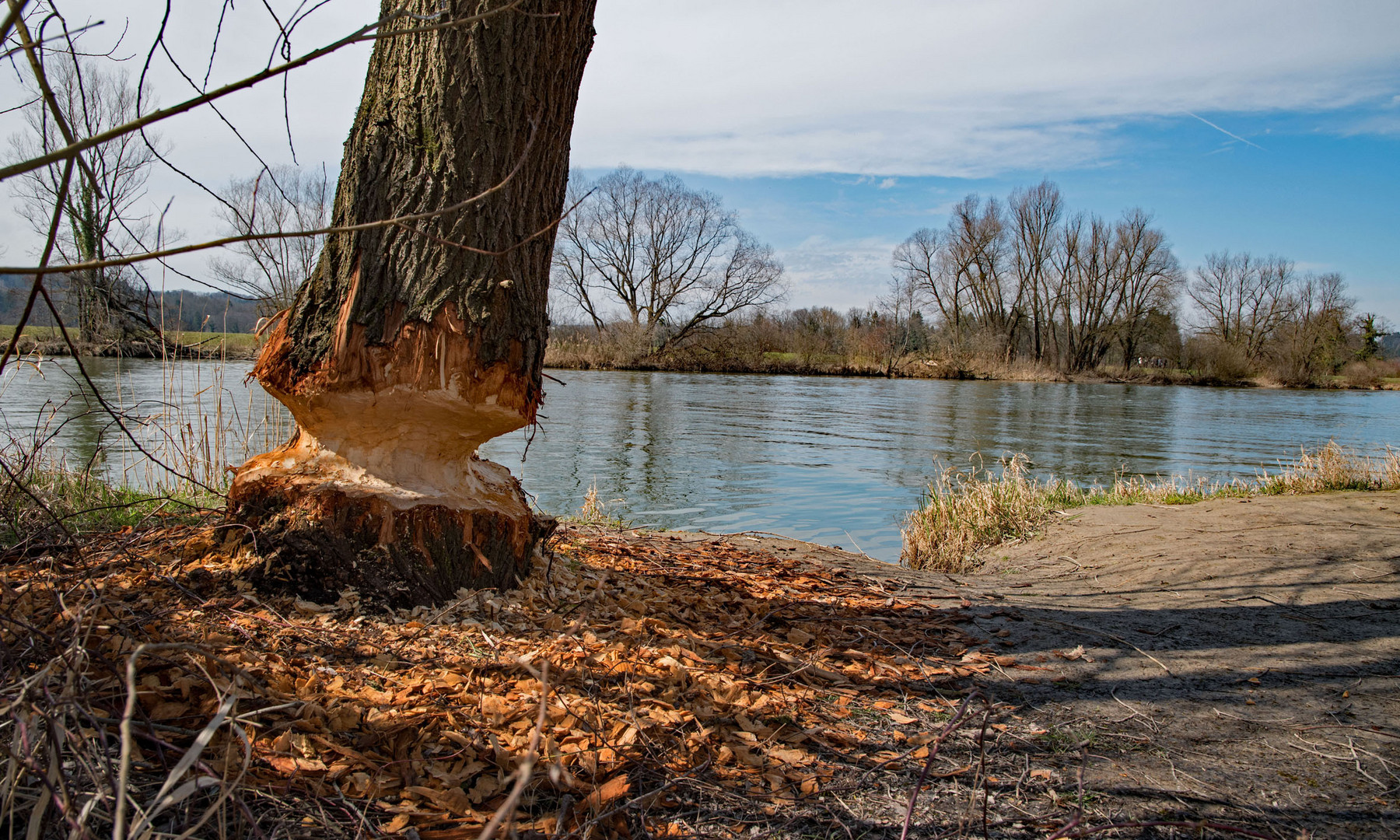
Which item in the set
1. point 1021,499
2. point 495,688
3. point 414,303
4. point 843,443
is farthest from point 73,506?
point 843,443

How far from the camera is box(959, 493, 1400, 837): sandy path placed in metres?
2.19

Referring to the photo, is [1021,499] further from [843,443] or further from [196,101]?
[843,443]

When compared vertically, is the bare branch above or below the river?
above

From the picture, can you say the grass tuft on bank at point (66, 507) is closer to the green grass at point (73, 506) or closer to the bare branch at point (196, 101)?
the green grass at point (73, 506)

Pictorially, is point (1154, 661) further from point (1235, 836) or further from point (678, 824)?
point (678, 824)

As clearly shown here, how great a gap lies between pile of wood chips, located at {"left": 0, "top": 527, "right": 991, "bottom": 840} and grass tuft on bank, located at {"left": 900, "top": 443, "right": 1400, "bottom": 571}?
10.5 ft

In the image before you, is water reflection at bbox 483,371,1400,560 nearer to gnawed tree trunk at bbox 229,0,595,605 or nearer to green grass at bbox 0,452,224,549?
green grass at bbox 0,452,224,549

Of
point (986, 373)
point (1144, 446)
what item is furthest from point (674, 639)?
point (986, 373)

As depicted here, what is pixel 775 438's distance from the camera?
50.5ft

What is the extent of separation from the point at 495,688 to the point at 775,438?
1325cm

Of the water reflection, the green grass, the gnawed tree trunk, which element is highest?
the gnawed tree trunk

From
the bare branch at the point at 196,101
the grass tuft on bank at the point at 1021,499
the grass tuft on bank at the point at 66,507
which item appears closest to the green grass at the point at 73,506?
the grass tuft on bank at the point at 66,507

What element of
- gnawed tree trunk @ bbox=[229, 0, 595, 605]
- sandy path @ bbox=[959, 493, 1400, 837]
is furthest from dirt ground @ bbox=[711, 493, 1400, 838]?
gnawed tree trunk @ bbox=[229, 0, 595, 605]

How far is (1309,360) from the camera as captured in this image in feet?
144
